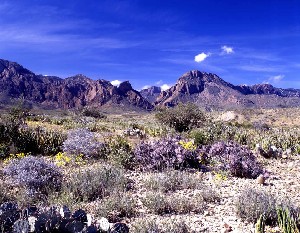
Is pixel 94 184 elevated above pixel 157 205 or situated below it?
above

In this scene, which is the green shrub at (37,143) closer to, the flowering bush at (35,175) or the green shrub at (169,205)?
the flowering bush at (35,175)

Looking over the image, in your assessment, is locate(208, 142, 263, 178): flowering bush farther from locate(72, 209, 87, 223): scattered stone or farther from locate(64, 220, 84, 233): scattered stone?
locate(64, 220, 84, 233): scattered stone

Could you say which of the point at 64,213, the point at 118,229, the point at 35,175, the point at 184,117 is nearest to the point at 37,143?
the point at 35,175

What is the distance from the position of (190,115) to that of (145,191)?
14.4 metres

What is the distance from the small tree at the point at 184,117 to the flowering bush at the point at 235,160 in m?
9.96

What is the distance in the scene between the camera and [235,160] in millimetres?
10391

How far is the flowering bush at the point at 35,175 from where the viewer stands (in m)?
8.03

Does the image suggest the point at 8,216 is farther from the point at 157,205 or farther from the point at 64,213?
the point at 157,205

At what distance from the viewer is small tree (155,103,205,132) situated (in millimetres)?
22359

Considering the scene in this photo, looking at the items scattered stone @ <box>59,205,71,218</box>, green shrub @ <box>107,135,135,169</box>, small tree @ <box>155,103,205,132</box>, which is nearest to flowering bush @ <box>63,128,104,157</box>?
green shrub @ <box>107,135,135,169</box>

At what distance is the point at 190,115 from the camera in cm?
2258

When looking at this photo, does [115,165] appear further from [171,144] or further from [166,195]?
[166,195]

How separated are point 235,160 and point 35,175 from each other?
17.2 ft

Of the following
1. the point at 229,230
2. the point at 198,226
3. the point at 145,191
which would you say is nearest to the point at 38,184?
the point at 145,191
